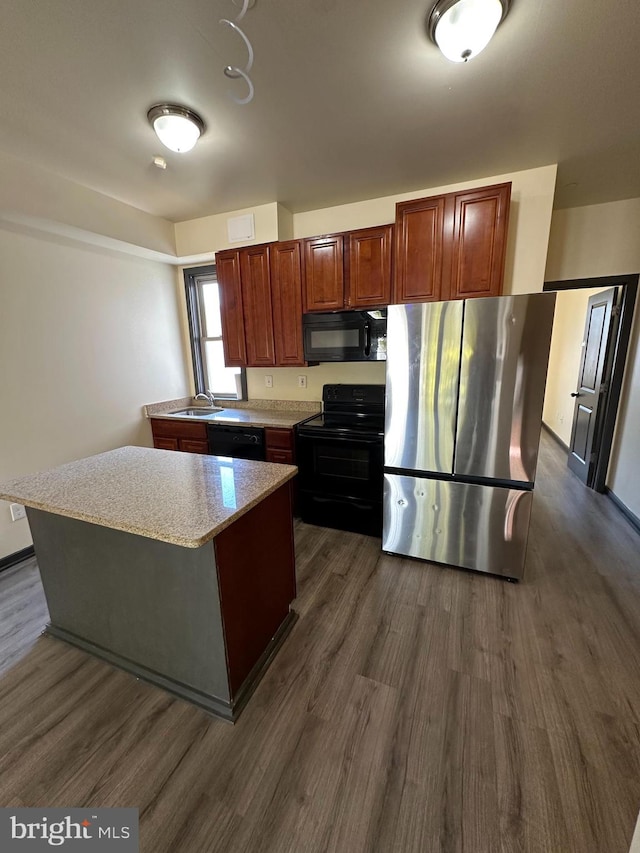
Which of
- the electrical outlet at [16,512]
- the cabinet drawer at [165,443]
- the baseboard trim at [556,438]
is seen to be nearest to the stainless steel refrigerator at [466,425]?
the cabinet drawer at [165,443]

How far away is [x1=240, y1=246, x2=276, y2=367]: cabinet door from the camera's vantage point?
3014mm

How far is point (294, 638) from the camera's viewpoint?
Answer: 1.83 meters

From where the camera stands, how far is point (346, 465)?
2.73 metres

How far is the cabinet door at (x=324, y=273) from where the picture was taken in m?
2.74

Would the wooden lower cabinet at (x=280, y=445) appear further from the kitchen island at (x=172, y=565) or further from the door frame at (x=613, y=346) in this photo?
the door frame at (x=613, y=346)

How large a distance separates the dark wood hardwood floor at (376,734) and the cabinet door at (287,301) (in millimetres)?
1979

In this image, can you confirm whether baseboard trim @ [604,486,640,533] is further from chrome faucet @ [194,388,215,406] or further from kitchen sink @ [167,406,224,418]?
chrome faucet @ [194,388,215,406]

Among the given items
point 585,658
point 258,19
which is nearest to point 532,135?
point 258,19

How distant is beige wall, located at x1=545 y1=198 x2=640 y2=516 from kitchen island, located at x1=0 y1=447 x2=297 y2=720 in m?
3.12

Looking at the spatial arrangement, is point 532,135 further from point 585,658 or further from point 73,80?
point 585,658

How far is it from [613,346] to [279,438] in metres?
3.30

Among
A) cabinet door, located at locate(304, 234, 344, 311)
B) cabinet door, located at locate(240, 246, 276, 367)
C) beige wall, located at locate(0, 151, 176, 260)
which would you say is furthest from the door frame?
beige wall, located at locate(0, 151, 176, 260)

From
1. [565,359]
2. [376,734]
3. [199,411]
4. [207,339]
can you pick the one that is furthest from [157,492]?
[565,359]

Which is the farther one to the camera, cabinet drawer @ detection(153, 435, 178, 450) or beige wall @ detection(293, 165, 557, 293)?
cabinet drawer @ detection(153, 435, 178, 450)
